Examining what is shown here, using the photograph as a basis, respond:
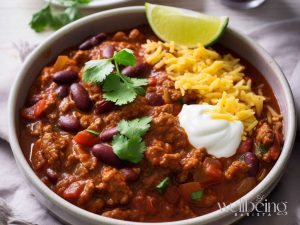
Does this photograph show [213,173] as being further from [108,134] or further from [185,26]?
[185,26]

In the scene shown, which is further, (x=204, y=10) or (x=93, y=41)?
(x=204, y=10)

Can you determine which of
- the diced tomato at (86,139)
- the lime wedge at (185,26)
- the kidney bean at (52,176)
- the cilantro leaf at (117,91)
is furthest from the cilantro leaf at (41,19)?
the kidney bean at (52,176)

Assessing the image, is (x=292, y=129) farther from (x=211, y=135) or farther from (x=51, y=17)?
(x=51, y=17)

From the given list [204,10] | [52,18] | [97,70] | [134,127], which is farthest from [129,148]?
[204,10]

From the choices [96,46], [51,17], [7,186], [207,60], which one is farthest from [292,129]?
[51,17]

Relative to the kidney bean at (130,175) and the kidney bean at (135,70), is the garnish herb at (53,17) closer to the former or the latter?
the kidney bean at (135,70)

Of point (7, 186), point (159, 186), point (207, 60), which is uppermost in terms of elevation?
point (207, 60)
